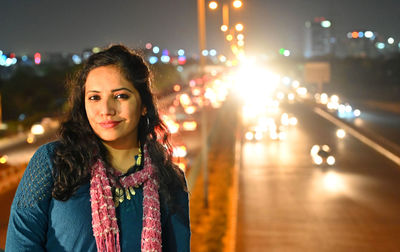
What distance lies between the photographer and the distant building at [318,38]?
135375mm

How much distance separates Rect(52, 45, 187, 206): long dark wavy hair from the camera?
250cm

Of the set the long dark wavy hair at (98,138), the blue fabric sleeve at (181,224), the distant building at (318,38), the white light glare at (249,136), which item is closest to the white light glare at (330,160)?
the white light glare at (249,136)

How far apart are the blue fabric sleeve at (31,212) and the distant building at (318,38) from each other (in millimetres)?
133800

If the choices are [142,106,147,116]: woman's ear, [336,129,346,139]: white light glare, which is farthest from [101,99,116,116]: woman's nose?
[336,129,346,139]: white light glare

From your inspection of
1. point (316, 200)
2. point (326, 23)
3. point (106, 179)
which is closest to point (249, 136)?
point (316, 200)

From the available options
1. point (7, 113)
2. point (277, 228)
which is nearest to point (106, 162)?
point (277, 228)

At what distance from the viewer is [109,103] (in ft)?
8.95

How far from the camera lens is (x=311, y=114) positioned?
230ft

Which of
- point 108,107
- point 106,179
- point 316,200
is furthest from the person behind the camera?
point 316,200

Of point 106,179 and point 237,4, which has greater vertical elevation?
point 237,4

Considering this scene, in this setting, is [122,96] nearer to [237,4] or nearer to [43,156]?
[43,156]

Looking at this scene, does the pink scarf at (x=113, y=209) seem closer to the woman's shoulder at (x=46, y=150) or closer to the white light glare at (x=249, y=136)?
the woman's shoulder at (x=46, y=150)

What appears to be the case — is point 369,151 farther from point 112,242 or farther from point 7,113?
point 7,113

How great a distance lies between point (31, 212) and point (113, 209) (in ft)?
1.14
